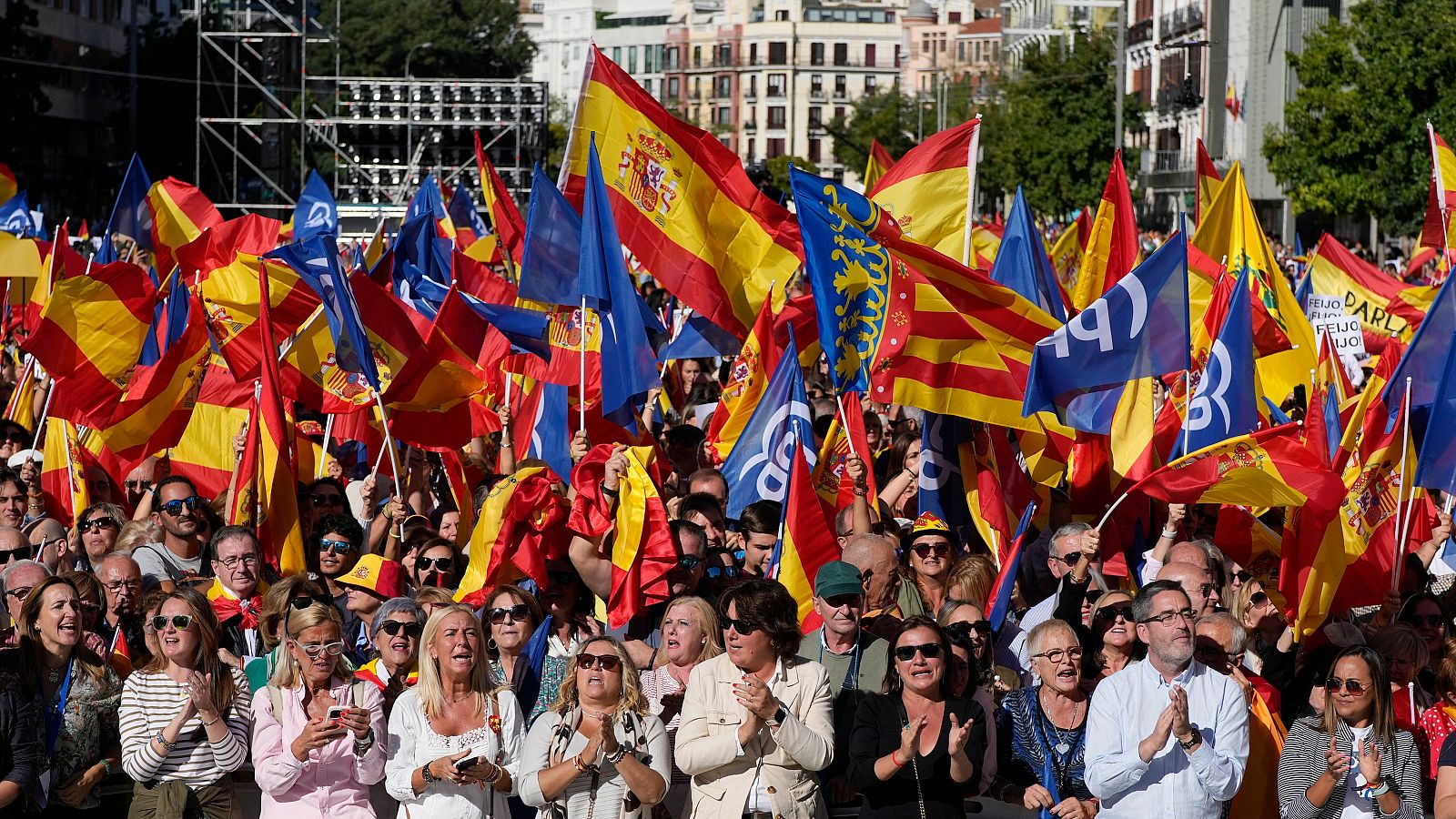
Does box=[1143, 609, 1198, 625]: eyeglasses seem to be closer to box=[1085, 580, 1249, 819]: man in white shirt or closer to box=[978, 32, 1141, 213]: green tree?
box=[1085, 580, 1249, 819]: man in white shirt

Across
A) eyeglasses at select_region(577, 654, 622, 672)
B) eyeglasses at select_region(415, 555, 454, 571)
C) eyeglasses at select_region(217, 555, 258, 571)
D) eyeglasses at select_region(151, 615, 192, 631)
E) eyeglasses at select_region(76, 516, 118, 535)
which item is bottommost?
eyeglasses at select_region(76, 516, 118, 535)

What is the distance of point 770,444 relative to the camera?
9531mm

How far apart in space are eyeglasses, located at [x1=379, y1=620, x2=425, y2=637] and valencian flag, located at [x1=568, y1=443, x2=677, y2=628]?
3.90ft

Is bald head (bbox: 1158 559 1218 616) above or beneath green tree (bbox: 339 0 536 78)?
beneath

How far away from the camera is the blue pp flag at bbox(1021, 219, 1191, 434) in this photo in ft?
27.5

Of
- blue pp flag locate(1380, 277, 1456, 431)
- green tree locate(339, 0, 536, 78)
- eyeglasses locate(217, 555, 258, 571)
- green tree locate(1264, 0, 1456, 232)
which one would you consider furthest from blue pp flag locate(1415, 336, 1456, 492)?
green tree locate(339, 0, 536, 78)

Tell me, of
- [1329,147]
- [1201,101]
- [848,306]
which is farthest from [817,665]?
[1201,101]

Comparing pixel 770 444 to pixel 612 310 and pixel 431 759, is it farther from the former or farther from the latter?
pixel 431 759

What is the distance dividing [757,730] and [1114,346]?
3.30 m

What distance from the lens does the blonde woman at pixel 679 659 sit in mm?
6363

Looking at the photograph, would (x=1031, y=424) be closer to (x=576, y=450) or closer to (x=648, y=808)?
(x=576, y=450)

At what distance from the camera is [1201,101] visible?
59812 millimetres

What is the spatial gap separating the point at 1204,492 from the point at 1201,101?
53890mm

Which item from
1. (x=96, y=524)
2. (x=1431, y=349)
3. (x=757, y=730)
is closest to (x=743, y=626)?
(x=757, y=730)
